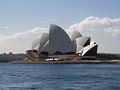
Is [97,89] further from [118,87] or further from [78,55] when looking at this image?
[78,55]

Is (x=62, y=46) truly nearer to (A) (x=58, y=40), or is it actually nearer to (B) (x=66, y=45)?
(B) (x=66, y=45)

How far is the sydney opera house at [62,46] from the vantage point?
104 m

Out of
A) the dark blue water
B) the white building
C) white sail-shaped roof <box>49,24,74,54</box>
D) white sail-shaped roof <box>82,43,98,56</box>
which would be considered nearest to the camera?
the dark blue water

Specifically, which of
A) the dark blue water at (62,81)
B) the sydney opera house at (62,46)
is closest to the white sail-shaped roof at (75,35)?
the sydney opera house at (62,46)

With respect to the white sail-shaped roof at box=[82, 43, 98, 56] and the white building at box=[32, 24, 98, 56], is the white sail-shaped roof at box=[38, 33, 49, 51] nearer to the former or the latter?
the white building at box=[32, 24, 98, 56]

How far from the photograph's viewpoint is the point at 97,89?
2955cm

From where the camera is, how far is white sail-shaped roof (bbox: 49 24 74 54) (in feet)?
337

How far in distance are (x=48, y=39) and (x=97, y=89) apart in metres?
79.4

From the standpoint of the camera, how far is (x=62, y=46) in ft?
360

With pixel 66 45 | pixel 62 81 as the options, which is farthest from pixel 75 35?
pixel 62 81

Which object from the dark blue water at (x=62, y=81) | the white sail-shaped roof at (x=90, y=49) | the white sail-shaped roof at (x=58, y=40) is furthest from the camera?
the white sail-shaped roof at (x=90, y=49)

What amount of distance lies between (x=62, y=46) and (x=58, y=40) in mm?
4734

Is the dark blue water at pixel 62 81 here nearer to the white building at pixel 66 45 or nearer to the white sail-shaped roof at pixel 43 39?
the white building at pixel 66 45

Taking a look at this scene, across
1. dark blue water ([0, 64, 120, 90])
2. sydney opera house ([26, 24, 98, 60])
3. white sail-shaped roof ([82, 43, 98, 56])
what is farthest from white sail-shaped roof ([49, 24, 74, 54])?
dark blue water ([0, 64, 120, 90])
